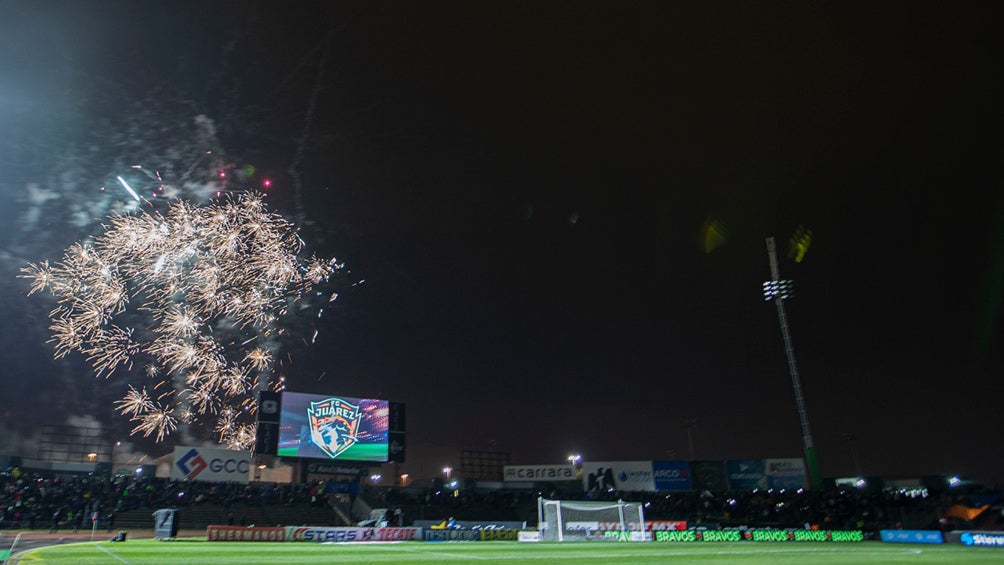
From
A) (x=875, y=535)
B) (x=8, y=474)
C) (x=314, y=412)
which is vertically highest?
(x=314, y=412)

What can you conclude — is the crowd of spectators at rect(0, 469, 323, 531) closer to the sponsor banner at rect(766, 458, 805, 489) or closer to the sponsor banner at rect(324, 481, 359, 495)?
the sponsor banner at rect(324, 481, 359, 495)

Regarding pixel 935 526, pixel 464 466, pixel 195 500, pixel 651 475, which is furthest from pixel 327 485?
pixel 464 466

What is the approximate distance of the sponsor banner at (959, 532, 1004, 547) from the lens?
103ft

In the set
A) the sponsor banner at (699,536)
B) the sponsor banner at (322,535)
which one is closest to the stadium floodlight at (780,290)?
the sponsor banner at (699,536)

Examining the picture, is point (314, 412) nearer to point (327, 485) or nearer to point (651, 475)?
point (327, 485)

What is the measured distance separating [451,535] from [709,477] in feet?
137

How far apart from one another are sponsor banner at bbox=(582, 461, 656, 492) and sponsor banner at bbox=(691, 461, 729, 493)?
15.5 ft

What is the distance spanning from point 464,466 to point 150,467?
48.9 metres

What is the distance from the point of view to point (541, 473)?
7275 cm

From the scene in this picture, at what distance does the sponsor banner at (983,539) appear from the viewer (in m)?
31.5

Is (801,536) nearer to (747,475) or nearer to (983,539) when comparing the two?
(983,539)

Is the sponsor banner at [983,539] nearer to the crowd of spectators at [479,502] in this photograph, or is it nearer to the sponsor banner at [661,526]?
the crowd of spectators at [479,502]

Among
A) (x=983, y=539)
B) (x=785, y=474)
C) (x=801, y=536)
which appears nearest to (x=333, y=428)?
(x=801, y=536)

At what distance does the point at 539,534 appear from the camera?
34781 millimetres
